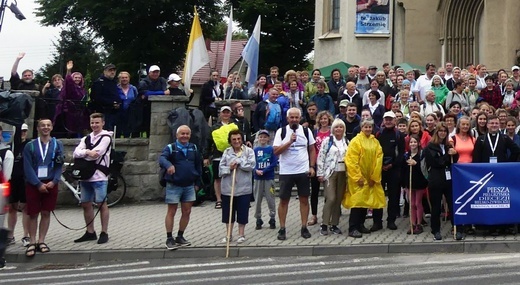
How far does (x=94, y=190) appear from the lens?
12156 millimetres

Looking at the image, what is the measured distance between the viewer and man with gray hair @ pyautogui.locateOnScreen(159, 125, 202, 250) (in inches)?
454

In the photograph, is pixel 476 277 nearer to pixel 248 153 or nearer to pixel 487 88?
pixel 248 153

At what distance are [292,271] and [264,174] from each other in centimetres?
315

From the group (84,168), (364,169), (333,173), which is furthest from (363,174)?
(84,168)

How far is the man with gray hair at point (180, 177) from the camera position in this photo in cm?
1153

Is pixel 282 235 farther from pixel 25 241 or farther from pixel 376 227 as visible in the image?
pixel 25 241

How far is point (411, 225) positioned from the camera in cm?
1218

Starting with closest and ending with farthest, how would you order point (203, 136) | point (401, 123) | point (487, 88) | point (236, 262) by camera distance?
point (236, 262)
point (401, 123)
point (203, 136)
point (487, 88)

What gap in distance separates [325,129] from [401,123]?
126 cm

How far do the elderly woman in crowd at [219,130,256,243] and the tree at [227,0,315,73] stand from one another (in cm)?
2740

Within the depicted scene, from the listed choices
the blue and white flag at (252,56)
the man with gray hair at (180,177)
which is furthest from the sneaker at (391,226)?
the blue and white flag at (252,56)

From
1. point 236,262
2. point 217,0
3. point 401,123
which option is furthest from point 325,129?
point 217,0

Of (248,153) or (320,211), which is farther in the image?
(320,211)

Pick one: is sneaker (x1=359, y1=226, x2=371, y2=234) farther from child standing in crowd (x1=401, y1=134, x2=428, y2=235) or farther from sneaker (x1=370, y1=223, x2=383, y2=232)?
child standing in crowd (x1=401, y1=134, x2=428, y2=235)
